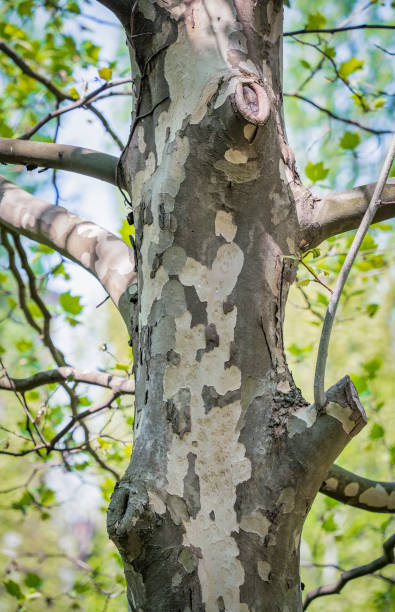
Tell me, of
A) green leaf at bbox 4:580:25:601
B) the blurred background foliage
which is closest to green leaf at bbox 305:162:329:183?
the blurred background foliage

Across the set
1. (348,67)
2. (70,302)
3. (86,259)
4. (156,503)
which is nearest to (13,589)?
(70,302)

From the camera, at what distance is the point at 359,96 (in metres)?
2.25

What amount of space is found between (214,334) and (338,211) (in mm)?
477

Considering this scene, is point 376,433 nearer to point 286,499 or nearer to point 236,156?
point 286,499

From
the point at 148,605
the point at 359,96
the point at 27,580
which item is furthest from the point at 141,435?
the point at 27,580

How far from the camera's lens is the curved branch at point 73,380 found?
1.92 meters

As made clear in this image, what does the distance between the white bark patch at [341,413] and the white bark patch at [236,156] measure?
51 cm

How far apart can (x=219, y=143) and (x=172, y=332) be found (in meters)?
0.39

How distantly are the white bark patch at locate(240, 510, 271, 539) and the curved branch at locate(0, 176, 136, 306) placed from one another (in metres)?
0.61

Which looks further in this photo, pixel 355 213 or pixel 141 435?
pixel 355 213

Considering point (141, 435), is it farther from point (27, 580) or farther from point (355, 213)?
point (27, 580)

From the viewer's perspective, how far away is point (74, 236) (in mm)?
1576

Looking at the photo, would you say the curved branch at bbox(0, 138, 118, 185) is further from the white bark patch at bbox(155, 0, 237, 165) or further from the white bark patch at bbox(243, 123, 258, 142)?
the white bark patch at bbox(243, 123, 258, 142)

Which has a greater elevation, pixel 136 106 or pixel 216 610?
pixel 136 106
